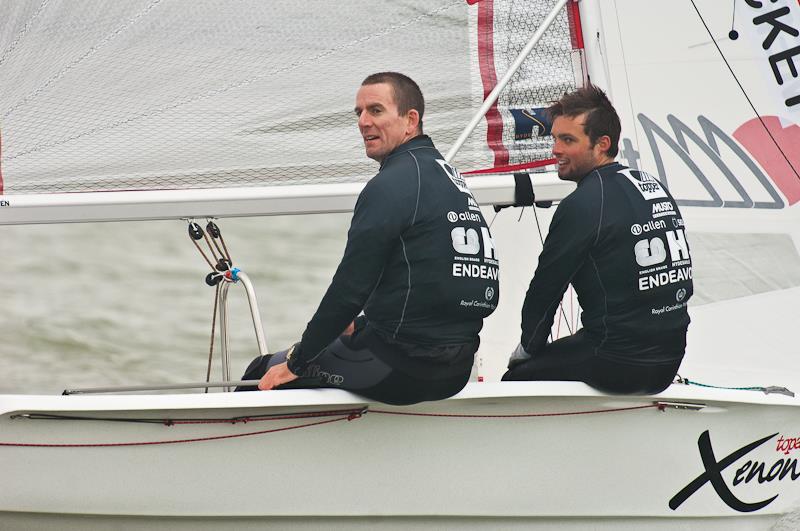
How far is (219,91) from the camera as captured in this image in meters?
3.41

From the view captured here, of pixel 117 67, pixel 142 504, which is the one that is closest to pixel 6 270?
pixel 117 67

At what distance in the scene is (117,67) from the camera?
11.1ft

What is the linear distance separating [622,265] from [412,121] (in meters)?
0.58

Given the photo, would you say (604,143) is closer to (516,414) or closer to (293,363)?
(516,414)

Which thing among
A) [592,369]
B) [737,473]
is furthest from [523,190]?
[737,473]

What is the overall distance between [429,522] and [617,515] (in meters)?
0.45

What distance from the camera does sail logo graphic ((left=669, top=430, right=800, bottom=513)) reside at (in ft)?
9.87

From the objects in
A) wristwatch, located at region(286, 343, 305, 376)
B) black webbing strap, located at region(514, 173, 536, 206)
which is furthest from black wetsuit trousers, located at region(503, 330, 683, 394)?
wristwatch, located at region(286, 343, 305, 376)

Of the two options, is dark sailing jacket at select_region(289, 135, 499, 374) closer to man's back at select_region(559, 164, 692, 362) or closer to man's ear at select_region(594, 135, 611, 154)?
man's back at select_region(559, 164, 692, 362)

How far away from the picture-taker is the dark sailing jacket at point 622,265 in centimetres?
284

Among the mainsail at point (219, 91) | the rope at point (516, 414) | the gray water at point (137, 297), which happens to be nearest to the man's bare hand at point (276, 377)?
the rope at point (516, 414)

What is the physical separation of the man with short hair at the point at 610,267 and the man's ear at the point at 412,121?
351 millimetres

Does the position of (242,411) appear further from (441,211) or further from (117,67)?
(117,67)

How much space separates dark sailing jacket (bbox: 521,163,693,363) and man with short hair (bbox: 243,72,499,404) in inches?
6.8
